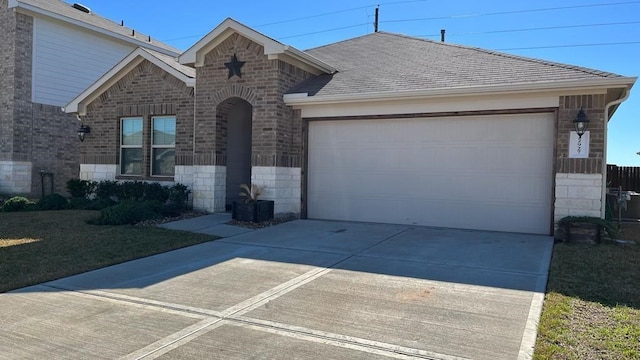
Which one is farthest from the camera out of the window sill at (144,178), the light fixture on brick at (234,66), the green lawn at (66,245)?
the window sill at (144,178)

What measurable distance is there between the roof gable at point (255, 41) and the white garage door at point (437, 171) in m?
1.71

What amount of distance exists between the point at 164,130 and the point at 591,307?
40.1 feet

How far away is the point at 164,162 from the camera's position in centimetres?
1420

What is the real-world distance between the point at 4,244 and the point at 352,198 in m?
7.31

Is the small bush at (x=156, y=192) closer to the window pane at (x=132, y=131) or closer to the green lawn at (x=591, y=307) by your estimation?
the window pane at (x=132, y=131)

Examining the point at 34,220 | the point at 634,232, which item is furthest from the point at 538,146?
the point at 34,220

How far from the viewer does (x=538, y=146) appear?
980 cm

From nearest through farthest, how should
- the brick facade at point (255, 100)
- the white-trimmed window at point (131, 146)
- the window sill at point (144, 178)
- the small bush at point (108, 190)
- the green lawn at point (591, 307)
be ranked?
the green lawn at point (591, 307) → the brick facade at point (255, 100) → the window sill at point (144, 178) → the small bush at point (108, 190) → the white-trimmed window at point (131, 146)

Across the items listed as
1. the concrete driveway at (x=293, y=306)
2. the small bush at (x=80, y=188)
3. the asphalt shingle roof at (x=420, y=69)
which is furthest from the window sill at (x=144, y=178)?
the concrete driveway at (x=293, y=306)

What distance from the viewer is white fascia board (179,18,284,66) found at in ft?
37.6

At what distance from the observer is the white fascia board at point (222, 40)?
1145cm

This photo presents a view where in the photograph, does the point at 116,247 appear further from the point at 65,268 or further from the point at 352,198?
the point at 352,198

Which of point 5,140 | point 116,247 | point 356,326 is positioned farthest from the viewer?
point 5,140

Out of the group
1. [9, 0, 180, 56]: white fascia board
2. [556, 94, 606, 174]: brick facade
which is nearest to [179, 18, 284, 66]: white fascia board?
[556, 94, 606, 174]: brick facade
